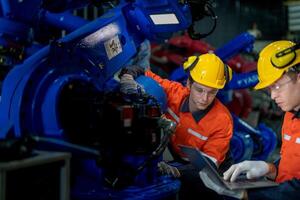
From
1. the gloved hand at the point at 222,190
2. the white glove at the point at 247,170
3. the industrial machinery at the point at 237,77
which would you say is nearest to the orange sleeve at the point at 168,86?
the industrial machinery at the point at 237,77

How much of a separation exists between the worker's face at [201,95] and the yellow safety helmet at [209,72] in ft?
0.12

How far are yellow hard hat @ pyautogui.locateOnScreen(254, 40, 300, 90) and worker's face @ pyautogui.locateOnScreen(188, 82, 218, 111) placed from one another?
0.69m

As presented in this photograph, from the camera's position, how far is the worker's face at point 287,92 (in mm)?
2016

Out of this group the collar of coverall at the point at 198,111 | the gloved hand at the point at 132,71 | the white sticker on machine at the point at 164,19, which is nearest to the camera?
the white sticker on machine at the point at 164,19

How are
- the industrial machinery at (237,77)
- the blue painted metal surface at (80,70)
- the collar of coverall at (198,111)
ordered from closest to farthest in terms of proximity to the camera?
the blue painted metal surface at (80,70), the collar of coverall at (198,111), the industrial machinery at (237,77)

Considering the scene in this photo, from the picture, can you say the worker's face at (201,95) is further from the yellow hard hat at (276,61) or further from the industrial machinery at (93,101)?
the yellow hard hat at (276,61)

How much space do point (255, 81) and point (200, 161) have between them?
1.93 m

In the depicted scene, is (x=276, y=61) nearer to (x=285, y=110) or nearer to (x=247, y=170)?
(x=285, y=110)

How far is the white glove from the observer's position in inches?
78.9

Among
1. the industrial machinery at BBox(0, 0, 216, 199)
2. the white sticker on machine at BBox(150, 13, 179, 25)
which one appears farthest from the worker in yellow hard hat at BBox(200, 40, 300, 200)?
the white sticker on machine at BBox(150, 13, 179, 25)

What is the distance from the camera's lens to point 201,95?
285cm

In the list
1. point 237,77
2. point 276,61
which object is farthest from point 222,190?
point 237,77

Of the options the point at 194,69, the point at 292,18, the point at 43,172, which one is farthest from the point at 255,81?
the point at 292,18

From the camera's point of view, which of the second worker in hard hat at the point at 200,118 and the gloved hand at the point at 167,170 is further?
the second worker in hard hat at the point at 200,118
